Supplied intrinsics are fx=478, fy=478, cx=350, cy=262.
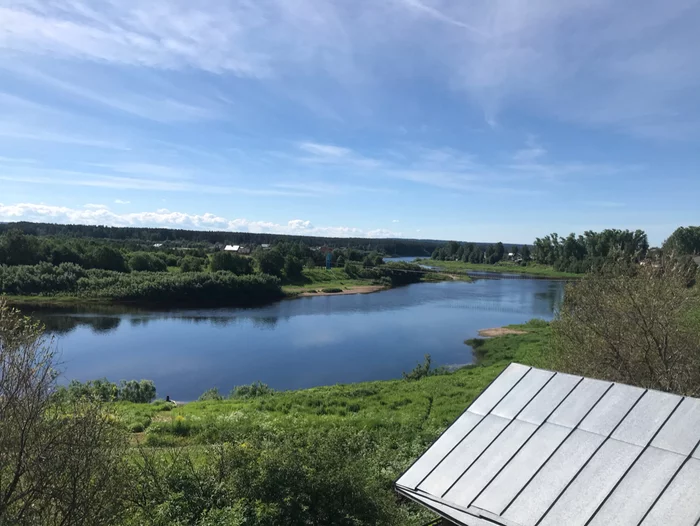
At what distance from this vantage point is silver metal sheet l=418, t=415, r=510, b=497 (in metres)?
3.79

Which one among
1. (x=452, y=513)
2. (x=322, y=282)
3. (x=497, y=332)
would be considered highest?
(x=452, y=513)

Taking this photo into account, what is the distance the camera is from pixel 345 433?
948 centimetres

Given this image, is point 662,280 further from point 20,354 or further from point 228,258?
point 228,258

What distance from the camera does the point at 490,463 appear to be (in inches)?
150

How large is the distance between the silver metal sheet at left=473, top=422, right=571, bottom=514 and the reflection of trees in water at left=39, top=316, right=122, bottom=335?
128 feet

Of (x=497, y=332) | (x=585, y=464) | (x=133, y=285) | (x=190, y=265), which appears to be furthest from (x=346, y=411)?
(x=190, y=265)

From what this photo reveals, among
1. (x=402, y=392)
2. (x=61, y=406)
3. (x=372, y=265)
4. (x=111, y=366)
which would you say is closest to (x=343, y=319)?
(x=111, y=366)

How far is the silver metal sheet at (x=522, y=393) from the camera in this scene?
14.1 ft

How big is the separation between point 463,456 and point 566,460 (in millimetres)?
789

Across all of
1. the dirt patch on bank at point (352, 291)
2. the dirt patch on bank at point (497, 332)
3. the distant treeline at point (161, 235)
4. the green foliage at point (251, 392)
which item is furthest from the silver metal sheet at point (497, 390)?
the distant treeline at point (161, 235)

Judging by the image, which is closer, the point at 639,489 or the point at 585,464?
the point at 639,489

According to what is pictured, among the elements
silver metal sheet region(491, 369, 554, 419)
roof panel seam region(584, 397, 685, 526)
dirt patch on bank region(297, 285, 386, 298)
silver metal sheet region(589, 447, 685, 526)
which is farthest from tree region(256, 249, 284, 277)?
silver metal sheet region(589, 447, 685, 526)

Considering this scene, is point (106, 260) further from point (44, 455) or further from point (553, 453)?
point (553, 453)

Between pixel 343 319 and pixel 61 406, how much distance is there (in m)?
38.6
